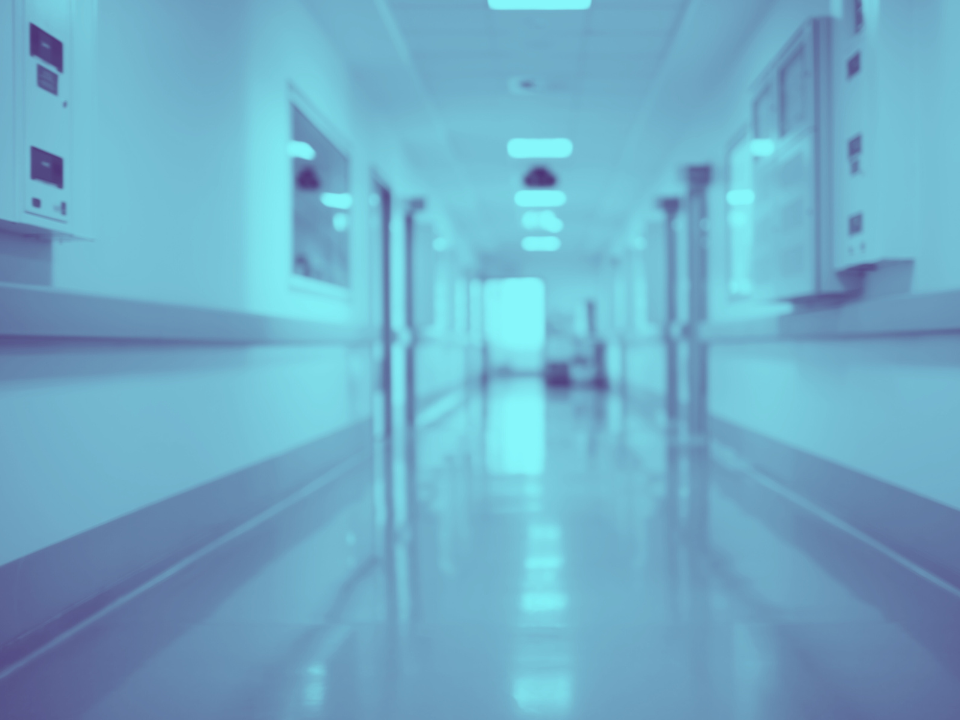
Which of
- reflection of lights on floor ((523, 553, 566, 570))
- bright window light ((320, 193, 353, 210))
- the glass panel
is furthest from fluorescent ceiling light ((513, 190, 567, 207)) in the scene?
reflection of lights on floor ((523, 553, 566, 570))

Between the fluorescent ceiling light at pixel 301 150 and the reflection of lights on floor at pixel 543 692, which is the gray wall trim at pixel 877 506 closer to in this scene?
the reflection of lights on floor at pixel 543 692

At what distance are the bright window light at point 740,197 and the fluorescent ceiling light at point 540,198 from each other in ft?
15.9

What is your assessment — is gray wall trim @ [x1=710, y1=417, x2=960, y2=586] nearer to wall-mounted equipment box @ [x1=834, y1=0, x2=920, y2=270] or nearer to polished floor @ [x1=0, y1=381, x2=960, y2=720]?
polished floor @ [x1=0, y1=381, x2=960, y2=720]

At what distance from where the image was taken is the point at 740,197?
5.88 meters

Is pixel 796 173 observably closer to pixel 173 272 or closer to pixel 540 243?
pixel 173 272

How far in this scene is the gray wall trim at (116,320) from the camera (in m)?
2.08

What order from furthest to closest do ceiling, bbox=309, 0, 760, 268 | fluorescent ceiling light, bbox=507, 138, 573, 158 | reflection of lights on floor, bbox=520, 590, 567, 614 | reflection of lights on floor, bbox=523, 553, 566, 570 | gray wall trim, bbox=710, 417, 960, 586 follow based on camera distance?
fluorescent ceiling light, bbox=507, 138, 573, 158 < ceiling, bbox=309, 0, 760, 268 < reflection of lights on floor, bbox=523, 553, 566, 570 < gray wall trim, bbox=710, 417, 960, 586 < reflection of lights on floor, bbox=520, 590, 567, 614

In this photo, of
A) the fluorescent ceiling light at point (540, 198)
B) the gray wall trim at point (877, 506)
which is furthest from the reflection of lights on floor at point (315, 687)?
the fluorescent ceiling light at point (540, 198)

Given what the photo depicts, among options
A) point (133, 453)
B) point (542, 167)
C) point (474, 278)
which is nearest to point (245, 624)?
point (133, 453)

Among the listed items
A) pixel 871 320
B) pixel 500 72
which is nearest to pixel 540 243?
pixel 500 72

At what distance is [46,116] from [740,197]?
5064 millimetres

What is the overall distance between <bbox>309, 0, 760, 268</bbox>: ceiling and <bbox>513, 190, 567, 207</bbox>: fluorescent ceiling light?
1.09m

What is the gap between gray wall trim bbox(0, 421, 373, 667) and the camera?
85.4 inches

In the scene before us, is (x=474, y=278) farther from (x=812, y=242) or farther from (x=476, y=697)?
(x=476, y=697)
